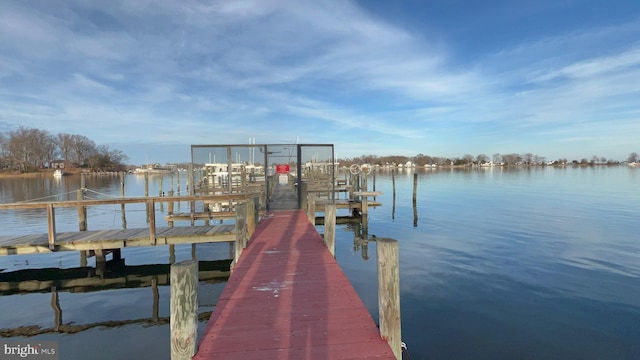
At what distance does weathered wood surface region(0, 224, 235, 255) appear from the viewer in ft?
34.8

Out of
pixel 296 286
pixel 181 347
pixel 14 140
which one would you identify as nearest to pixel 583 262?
pixel 296 286

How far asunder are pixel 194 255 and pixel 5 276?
585 cm

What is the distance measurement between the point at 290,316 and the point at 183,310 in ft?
4.60

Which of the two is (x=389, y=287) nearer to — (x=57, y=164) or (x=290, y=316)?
(x=290, y=316)

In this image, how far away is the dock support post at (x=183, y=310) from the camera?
139 inches

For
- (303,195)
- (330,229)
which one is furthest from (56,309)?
(303,195)

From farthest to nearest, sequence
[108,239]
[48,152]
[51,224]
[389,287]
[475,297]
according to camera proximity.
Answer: [48,152] < [108,239] < [51,224] < [475,297] < [389,287]

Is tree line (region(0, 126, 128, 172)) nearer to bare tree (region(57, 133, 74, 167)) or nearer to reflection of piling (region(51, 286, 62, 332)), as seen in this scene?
bare tree (region(57, 133, 74, 167))

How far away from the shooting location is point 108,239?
11039mm

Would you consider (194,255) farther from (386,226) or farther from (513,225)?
(513,225)

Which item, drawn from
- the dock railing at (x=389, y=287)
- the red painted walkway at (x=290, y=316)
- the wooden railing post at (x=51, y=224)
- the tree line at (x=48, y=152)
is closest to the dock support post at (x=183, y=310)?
the red painted walkway at (x=290, y=316)

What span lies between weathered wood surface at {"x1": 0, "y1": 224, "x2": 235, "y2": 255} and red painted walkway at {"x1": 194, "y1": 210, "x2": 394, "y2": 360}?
4.89m

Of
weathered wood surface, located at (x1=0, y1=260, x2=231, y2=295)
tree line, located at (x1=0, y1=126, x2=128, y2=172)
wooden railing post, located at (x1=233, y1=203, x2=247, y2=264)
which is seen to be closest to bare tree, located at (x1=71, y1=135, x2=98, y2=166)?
tree line, located at (x1=0, y1=126, x2=128, y2=172)

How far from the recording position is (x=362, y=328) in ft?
13.6
